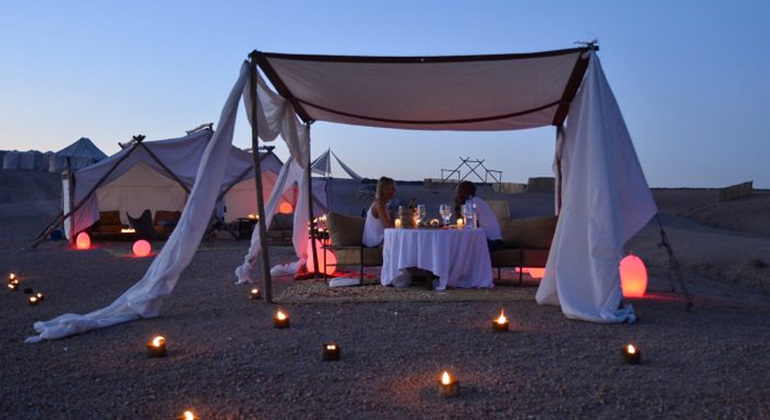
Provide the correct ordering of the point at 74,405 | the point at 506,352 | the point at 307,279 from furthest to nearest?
1. the point at 307,279
2. the point at 506,352
3. the point at 74,405

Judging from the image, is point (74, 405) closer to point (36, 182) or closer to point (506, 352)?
point (506, 352)

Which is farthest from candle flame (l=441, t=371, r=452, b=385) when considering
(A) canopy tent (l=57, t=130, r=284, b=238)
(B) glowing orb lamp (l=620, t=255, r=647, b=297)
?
(A) canopy tent (l=57, t=130, r=284, b=238)

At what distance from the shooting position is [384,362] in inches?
164

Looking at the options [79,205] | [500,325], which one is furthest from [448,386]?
[79,205]

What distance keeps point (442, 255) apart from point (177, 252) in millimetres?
2549

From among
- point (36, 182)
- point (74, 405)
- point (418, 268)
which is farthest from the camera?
point (36, 182)

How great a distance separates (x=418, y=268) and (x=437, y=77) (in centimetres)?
195

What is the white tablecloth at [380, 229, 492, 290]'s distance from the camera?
6.90 m

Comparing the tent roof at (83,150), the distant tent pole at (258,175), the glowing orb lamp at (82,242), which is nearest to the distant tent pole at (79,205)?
the glowing orb lamp at (82,242)

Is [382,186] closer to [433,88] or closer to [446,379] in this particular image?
[433,88]

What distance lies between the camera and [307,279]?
8.41m

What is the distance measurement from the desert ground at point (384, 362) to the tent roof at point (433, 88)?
1957 mm

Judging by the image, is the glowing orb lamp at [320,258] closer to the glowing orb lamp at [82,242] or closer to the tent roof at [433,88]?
the tent roof at [433,88]

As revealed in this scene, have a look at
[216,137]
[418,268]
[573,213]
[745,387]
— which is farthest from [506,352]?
[216,137]
